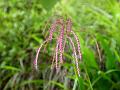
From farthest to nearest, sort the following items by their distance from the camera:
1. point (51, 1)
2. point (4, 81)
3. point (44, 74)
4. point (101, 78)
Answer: point (4, 81), point (44, 74), point (101, 78), point (51, 1)

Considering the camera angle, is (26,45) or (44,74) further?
(26,45)

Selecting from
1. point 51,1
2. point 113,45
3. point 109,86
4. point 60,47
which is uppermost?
point 51,1

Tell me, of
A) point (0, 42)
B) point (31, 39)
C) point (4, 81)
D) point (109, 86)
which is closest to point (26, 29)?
point (31, 39)

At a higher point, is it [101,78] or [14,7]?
[14,7]

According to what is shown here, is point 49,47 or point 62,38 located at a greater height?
point 62,38

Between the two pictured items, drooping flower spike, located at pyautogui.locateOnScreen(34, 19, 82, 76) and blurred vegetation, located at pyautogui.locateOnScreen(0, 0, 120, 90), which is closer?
drooping flower spike, located at pyautogui.locateOnScreen(34, 19, 82, 76)

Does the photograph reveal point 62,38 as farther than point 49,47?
No

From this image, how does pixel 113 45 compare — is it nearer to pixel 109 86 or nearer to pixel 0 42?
pixel 109 86

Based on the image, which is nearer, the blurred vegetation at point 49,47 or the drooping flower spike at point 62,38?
the drooping flower spike at point 62,38
